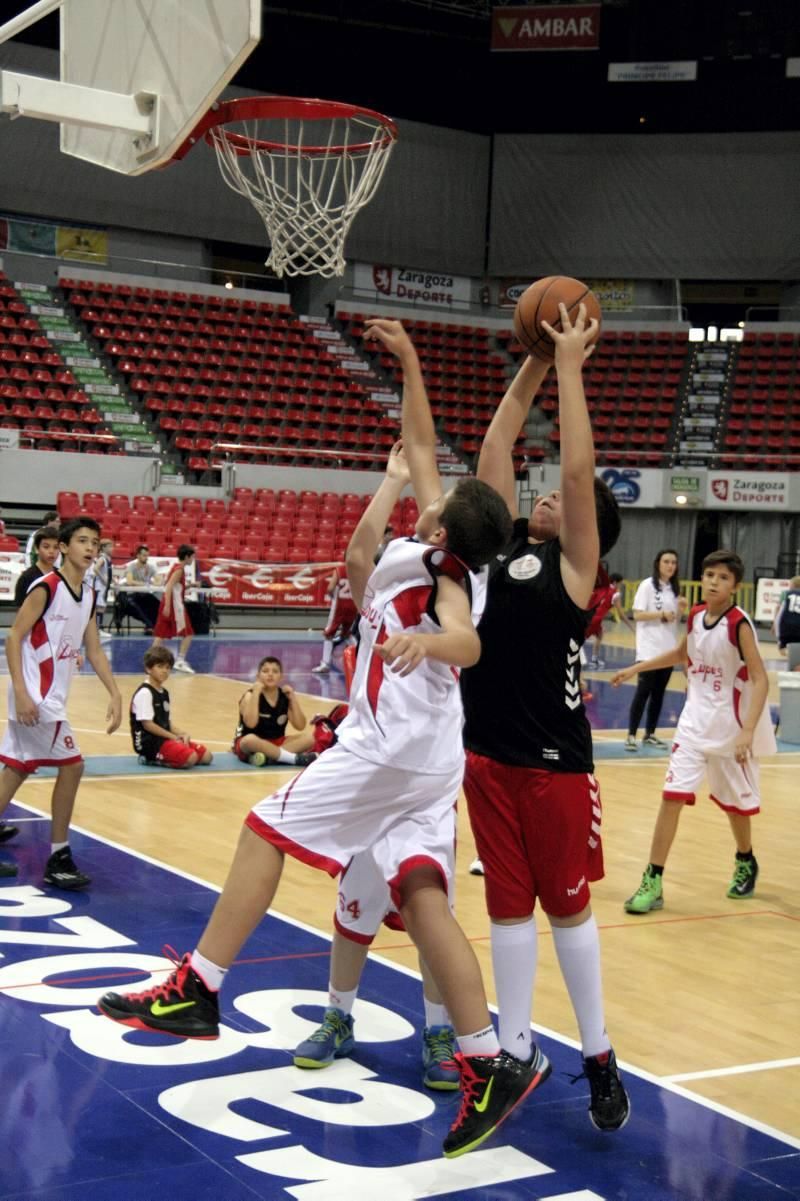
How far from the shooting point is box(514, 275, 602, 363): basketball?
3.97 meters

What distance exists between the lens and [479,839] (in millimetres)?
3875

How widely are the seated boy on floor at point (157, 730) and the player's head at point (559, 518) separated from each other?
6.39 metres

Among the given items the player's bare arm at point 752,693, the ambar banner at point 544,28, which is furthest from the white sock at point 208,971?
the ambar banner at point 544,28

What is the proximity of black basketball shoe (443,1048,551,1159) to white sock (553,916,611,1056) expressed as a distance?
333 millimetres

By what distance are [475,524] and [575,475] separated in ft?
1.08

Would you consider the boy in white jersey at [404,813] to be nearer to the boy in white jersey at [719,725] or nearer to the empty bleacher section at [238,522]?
the boy in white jersey at [719,725]

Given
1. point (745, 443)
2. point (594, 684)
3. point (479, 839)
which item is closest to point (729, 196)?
point (745, 443)

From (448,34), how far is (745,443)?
1217 centimetres

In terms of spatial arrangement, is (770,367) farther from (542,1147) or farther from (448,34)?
(542,1147)

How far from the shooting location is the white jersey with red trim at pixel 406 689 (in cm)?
362

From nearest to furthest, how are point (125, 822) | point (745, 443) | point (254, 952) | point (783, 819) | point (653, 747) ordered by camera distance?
point (254, 952) → point (125, 822) → point (783, 819) → point (653, 747) → point (745, 443)

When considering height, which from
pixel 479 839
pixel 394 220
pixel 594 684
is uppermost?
pixel 394 220

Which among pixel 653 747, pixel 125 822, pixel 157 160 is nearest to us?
pixel 157 160

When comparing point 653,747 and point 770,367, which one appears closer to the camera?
point 653,747
